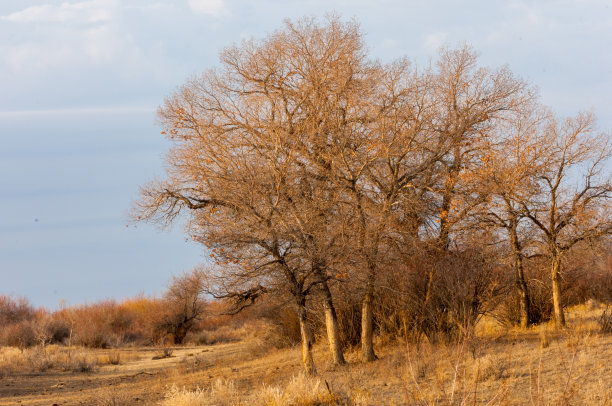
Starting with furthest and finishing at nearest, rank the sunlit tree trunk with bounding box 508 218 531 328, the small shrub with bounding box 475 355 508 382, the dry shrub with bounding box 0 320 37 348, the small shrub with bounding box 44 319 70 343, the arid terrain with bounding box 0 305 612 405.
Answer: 1. the small shrub with bounding box 44 319 70 343
2. the dry shrub with bounding box 0 320 37 348
3. the sunlit tree trunk with bounding box 508 218 531 328
4. the small shrub with bounding box 475 355 508 382
5. the arid terrain with bounding box 0 305 612 405

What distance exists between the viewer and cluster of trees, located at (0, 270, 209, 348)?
1264 inches

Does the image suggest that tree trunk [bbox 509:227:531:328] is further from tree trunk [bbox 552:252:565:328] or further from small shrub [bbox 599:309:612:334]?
small shrub [bbox 599:309:612:334]

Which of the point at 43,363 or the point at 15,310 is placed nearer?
the point at 43,363

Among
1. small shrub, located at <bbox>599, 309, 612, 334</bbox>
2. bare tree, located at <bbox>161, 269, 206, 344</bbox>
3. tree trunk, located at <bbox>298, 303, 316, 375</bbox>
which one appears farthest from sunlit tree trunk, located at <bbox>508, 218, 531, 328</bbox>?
bare tree, located at <bbox>161, 269, 206, 344</bbox>

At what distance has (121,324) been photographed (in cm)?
4175

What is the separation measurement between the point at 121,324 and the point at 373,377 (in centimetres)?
3180

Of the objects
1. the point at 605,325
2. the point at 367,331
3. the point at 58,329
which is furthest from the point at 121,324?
the point at 605,325

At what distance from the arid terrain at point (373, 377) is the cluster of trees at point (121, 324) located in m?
8.12

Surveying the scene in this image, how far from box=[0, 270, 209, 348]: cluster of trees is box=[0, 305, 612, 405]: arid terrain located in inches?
320

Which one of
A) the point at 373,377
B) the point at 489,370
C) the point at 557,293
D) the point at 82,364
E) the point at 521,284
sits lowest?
the point at 373,377

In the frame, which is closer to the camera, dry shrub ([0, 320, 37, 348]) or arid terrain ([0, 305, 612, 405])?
arid terrain ([0, 305, 612, 405])

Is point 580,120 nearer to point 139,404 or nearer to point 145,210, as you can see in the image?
point 145,210

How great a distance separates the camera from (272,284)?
1588 cm

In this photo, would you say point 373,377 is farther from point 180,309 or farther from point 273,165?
point 180,309
